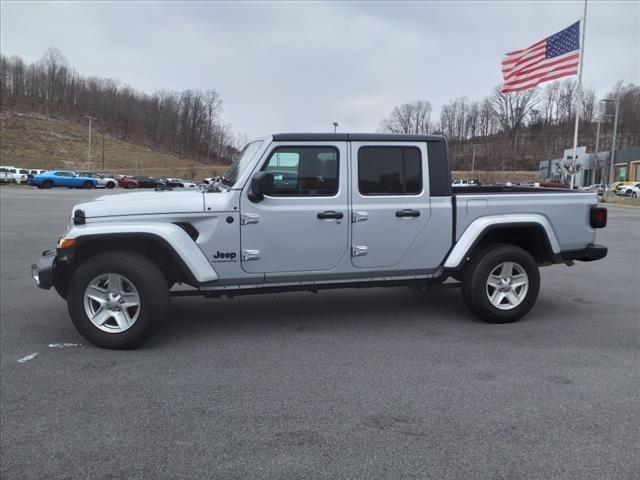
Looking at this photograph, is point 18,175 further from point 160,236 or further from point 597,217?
point 597,217

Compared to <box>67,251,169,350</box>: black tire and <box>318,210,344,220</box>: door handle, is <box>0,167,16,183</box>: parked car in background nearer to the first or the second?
<box>67,251,169,350</box>: black tire

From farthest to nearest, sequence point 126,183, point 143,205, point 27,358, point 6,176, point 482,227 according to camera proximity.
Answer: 1. point 126,183
2. point 6,176
3. point 482,227
4. point 143,205
5. point 27,358

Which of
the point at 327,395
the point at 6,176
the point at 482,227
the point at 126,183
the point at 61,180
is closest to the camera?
the point at 327,395

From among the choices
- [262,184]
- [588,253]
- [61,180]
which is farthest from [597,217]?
[61,180]

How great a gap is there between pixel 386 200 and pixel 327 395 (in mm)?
2321

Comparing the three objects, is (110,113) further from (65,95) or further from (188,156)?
(188,156)

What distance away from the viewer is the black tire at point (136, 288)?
4.88 m

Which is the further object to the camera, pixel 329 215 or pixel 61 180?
pixel 61 180

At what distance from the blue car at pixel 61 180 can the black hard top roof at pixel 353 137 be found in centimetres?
5094

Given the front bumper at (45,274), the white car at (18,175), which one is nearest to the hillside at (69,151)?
the white car at (18,175)

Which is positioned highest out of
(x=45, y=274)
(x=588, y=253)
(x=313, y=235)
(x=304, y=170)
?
(x=304, y=170)

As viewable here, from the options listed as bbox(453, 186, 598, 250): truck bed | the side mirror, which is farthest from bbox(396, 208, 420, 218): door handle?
the side mirror

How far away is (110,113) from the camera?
5148 inches

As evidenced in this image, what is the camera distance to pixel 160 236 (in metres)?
4.87
